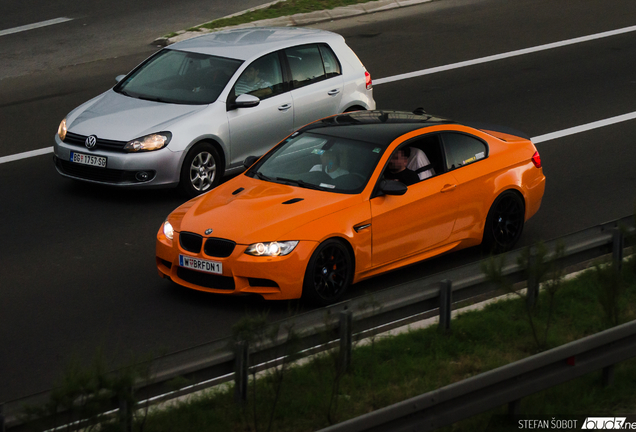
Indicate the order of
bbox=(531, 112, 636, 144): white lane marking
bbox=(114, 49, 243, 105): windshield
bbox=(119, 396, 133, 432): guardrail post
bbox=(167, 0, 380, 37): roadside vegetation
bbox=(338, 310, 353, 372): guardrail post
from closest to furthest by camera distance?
bbox=(119, 396, 133, 432): guardrail post → bbox=(338, 310, 353, 372): guardrail post → bbox=(114, 49, 243, 105): windshield → bbox=(531, 112, 636, 144): white lane marking → bbox=(167, 0, 380, 37): roadside vegetation

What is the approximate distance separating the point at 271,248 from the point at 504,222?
9.88 ft

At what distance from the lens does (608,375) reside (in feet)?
22.1

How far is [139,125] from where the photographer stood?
11828 millimetres

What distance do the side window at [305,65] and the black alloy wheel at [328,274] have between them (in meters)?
4.84

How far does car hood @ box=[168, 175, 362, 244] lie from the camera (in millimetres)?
8625

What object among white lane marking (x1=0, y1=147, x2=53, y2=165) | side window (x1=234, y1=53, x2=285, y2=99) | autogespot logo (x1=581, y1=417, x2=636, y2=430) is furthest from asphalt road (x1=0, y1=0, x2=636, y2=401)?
autogespot logo (x1=581, y1=417, x2=636, y2=430)

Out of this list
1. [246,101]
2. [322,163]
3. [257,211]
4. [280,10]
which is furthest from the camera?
[280,10]

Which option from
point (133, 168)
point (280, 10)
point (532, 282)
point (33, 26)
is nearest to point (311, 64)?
point (133, 168)

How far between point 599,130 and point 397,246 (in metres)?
7.19

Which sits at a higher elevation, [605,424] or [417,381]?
[605,424]

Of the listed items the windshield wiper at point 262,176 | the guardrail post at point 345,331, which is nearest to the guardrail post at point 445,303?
the guardrail post at point 345,331

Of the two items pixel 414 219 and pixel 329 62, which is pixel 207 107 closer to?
pixel 329 62

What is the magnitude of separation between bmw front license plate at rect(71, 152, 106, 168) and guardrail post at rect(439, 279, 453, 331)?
5.50 meters

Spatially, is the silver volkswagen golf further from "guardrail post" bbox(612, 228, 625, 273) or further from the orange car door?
"guardrail post" bbox(612, 228, 625, 273)
